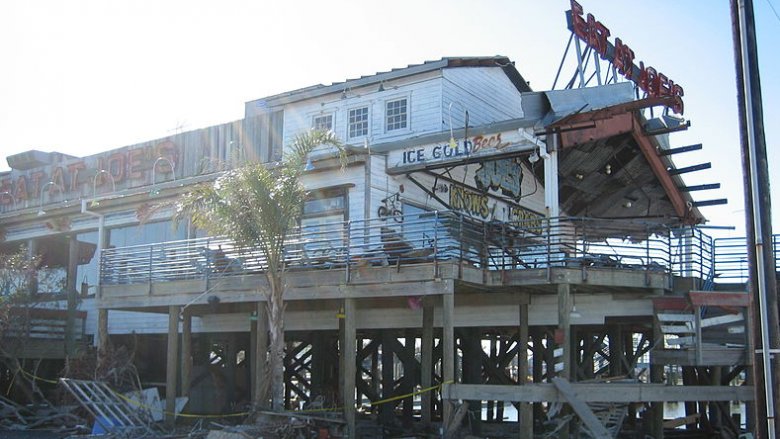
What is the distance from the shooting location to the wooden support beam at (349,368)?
16656mm

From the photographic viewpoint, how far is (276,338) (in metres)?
16.9

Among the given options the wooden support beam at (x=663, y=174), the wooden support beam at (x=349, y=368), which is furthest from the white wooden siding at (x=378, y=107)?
the wooden support beam at (x=349, y=368)

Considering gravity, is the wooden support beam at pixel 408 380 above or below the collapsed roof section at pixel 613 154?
below

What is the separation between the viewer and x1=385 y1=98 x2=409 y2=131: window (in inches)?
912

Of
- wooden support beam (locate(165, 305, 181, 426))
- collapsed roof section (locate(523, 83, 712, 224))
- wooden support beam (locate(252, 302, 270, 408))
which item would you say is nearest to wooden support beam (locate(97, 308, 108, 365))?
wooden support beam (locate(165, 305, 181, 426))

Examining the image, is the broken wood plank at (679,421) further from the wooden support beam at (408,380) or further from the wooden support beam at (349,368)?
the wooden support beam at (349,368)

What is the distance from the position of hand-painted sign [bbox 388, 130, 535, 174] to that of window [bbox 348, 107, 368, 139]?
3411 mm

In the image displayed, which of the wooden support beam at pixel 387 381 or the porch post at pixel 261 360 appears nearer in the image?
the porch post at pixel 261 360

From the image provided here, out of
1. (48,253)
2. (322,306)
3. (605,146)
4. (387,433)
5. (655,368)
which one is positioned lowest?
(387,433)

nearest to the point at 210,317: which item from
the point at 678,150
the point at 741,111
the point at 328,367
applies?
the point at 328,367

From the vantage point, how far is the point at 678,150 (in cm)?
2302

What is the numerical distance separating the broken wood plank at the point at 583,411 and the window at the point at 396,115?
11.4 metres

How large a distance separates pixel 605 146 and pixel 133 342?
14803 millimetres

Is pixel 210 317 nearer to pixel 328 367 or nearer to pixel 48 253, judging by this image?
pixel 328 367
